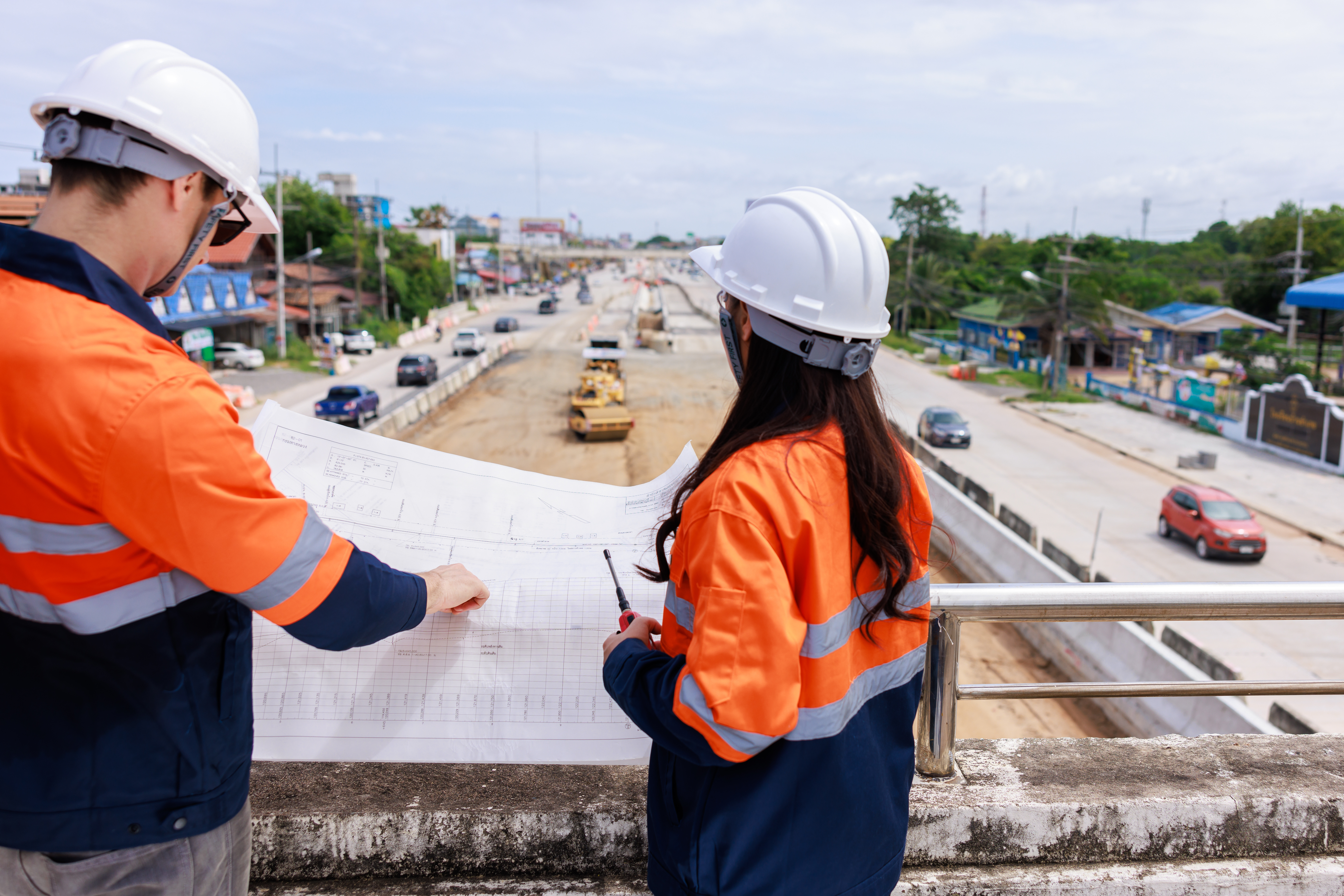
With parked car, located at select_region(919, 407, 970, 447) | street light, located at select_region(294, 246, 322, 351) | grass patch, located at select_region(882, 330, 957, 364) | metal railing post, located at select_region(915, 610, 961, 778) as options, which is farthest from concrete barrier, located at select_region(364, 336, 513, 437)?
→ grass patch, located at select_region(882, 330, 957, 364)

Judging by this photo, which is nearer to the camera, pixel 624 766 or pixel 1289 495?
pixel 624 766

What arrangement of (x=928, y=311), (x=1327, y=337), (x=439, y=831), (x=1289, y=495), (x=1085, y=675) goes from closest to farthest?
1. (x=439, y=831)
2. (x=1085, y=675)
3. (x=1289, y=495)
4. (x=1327, y=337)
5. (x=928, y=311)

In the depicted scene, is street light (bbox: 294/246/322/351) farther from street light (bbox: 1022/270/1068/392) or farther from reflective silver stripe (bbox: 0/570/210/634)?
reflective silver stripe (bbox: 0/570/210/634)

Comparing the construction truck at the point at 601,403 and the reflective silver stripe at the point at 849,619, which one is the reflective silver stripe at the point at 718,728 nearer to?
the reflective silver stripe at the point at 849,619

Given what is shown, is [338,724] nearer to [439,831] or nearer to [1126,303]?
[439,831]

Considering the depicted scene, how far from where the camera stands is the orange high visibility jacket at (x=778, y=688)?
4.45ft

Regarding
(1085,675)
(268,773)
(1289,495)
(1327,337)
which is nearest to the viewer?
(268,773)

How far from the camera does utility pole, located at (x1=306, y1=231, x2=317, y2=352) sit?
147ft

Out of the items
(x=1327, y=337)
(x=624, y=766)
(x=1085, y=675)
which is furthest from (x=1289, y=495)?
(x=1327, y=337)

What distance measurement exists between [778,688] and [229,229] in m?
1.35

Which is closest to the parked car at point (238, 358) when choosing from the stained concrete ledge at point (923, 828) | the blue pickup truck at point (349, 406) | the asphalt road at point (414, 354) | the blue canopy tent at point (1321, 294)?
the asphalt road at point (414, 354)

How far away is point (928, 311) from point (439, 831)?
6922cm

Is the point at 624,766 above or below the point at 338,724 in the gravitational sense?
below

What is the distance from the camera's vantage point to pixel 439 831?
2.20 m
